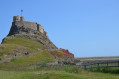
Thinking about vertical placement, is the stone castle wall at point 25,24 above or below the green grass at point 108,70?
above

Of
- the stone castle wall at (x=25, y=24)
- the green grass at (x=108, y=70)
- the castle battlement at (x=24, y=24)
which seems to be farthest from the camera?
the castle battlement at (x=24, y=24)

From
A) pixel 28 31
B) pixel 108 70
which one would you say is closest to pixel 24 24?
pixel 28 31

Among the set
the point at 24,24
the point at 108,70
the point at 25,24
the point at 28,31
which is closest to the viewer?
the point at 108,70

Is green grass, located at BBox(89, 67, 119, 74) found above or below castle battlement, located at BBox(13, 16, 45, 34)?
below

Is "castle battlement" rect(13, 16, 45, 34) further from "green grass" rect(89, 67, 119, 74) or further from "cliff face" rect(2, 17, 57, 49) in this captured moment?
"green grass" rect(89, 67, 119, 74)

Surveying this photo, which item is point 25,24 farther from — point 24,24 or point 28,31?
point 28,31

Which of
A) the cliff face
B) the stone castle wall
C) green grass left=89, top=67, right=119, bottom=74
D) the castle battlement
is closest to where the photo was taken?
green grass left=89, top=67, right=119, bottom=74

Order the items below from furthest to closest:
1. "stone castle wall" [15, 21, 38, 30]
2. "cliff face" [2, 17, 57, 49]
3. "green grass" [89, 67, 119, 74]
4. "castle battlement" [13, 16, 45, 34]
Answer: "castle battlement" [13, 16, 45, 34], "stone castle wall" [15, 21, 38, 30], "cliff face" [2, 17, 57, 49], "green grass" [89, 67, 119, 74]

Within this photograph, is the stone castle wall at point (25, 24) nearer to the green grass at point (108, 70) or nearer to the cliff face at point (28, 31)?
the cliff face at point (28, 31)

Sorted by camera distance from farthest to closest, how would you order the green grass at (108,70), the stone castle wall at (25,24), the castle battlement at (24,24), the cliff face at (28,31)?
the castle battlement at (24,24) → the stone castle wall at (25,24) → the cliff face at (28,31) → the green grass at (108,70)

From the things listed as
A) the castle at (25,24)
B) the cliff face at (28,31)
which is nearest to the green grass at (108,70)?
the cliff face at (28,31)

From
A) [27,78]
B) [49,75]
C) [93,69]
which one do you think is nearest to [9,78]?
[27,78]

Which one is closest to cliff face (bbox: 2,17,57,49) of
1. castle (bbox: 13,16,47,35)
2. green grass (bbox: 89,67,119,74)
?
castle (bbox: 13,16,47,35)

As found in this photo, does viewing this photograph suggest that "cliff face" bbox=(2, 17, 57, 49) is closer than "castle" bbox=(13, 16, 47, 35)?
Yes
